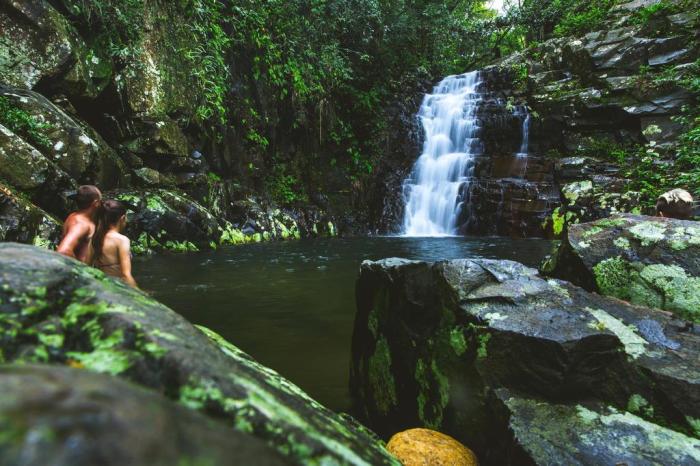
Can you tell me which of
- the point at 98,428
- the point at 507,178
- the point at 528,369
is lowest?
the point at 528,369

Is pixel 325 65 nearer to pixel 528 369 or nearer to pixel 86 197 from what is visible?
pixel 86 197

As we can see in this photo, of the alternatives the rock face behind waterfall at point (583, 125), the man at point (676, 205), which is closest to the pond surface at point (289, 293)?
the rock face behind waterfall at point (583, 125)

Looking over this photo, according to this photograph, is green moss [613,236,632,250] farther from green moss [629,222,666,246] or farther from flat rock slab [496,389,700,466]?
flat rock slab [496,389,700,466]

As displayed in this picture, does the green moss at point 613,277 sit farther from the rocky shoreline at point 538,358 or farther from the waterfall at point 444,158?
the waterfall at point 444,158

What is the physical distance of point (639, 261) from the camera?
10.9ft

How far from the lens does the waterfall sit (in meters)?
16.3

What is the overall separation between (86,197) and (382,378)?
3.46 meters

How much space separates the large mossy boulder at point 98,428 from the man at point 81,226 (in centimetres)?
383

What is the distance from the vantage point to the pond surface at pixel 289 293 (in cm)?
430

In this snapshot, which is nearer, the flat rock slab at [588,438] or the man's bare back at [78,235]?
the flat rock slab at [588,438]

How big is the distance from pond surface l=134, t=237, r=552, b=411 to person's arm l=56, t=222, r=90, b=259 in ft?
6.27

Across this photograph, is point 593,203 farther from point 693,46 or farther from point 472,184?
point 693,46

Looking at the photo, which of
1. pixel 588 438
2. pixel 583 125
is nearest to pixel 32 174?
pixel 588 438

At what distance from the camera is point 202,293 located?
6.84 m
